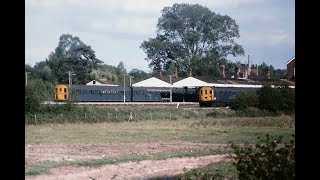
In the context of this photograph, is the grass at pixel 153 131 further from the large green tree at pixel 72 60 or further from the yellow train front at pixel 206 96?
the large green tree at pixel 72 60

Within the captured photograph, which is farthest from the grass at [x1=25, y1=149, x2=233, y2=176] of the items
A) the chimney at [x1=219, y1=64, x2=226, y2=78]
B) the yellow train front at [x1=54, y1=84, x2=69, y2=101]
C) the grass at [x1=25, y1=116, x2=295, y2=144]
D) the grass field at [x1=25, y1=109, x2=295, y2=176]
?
the yellow train front at [x1=54, y1=84, x2=69, y2=101]

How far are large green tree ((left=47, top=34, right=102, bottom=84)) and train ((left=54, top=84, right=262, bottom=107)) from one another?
15.4 inches

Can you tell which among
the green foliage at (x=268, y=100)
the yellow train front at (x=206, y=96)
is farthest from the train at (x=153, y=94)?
the green foliage at (x=268, y=100)

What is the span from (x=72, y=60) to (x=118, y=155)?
6.71 ft

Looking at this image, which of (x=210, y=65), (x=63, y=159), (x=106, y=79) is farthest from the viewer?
(x=106, y=79)

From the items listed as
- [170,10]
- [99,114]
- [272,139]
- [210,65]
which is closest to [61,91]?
[99,114]

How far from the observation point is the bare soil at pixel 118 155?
416cm

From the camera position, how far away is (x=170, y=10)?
13.2 feet

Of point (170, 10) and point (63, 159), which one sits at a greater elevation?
point (170, 10)

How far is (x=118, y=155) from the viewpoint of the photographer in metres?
5.75

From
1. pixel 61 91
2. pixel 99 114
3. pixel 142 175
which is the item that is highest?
pixel 61 91

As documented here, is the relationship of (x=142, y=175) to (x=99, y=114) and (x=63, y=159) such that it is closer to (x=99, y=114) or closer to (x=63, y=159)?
(x=63, y=159)

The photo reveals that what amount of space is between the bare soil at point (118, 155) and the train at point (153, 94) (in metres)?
1.28
